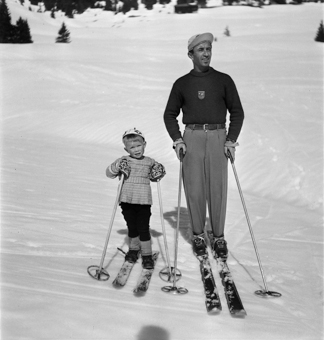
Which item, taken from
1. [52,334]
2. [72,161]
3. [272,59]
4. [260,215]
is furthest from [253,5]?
[52,334]

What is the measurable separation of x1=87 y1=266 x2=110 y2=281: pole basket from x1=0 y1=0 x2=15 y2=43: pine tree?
384 inches

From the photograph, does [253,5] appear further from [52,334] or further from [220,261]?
[52,334]

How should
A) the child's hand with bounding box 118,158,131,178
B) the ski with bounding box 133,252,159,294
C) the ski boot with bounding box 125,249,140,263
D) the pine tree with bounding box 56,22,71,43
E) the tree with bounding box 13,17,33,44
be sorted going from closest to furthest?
the ski with bounding box 133,252,159,294
the child's hand with bounding box 118,158,131,178
the ski boot with bounding box 125,249,140,263
the tree with bounding box 13,17,33,44
the pine tree with bounding box 56,22,71,43

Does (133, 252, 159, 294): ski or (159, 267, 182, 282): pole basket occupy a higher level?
(133, 252, 159, 294): ski

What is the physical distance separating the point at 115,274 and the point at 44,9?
11.8m

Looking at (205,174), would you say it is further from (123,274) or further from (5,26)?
(5,26)

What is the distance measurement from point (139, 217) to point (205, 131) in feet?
3.48

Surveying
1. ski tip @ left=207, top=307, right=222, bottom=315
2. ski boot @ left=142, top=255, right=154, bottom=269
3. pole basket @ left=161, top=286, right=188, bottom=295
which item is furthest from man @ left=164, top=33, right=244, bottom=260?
ski tip @ left=207, top=307, right=222, bottom=315

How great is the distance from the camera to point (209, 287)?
11.4ft

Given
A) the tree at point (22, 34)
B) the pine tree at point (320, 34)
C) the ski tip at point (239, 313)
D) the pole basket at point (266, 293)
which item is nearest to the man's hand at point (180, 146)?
the pole basket at point (266, 293)

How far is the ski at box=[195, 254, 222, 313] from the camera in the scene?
3160 mm

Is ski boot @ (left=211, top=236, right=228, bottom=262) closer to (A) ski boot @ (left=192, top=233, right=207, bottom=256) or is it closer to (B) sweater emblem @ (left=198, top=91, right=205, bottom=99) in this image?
(A) ski boot @ (left=192, top=233, right=207, bottom=256)

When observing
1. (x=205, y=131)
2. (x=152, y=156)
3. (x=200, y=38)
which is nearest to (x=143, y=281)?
(x=205, y=131)

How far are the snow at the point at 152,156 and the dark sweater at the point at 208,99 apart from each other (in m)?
1.42
